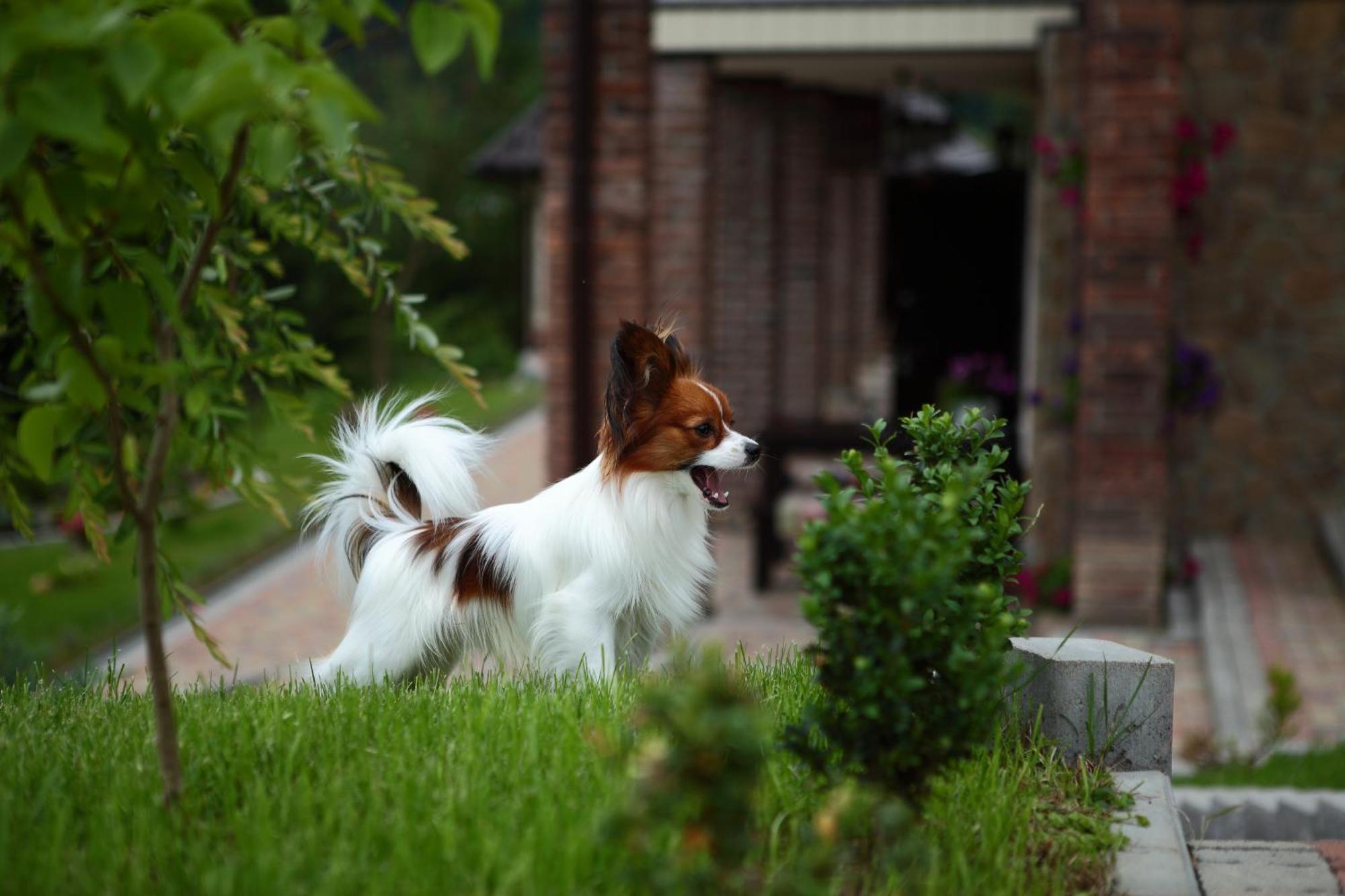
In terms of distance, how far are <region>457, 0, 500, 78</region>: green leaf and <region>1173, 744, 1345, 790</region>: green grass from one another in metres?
3.91

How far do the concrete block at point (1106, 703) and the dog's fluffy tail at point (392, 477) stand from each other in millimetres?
1485

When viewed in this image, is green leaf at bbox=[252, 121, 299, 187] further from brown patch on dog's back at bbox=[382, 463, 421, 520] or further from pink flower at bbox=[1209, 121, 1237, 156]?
pink flower at bbox=[1209, 121, 1237, 156]

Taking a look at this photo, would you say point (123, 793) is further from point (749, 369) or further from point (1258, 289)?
point (749, 369)

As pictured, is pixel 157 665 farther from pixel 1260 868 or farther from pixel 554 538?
pixel 1260 868

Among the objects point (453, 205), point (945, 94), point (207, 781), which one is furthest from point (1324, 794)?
point (453, 205)

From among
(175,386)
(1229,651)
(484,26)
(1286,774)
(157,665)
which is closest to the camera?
(484,26)

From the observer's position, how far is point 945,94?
55.1 ft

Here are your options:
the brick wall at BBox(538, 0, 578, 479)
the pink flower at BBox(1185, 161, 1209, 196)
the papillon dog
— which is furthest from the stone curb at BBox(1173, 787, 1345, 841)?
the pink flower at BBox(1185, 161, 1209, 196)

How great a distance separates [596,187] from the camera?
8.52m

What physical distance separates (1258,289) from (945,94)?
7818mm

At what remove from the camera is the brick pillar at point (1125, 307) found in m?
8.05

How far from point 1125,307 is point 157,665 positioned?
641 cm

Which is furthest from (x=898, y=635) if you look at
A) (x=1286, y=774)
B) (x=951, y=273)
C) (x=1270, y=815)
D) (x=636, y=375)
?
(x=951, y=273)

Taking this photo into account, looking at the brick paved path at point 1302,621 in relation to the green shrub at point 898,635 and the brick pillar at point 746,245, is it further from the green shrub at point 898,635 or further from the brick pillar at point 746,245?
the brick pillar at point 746,245
